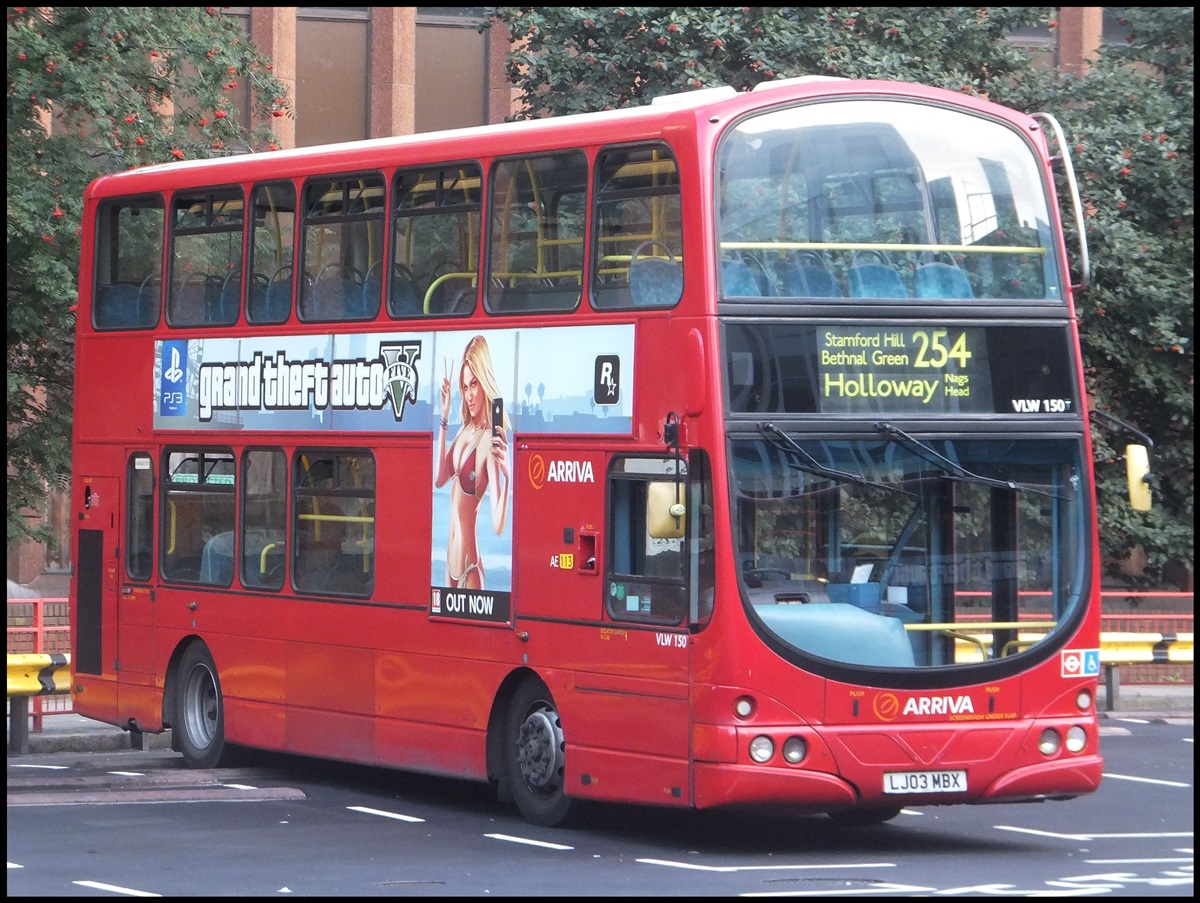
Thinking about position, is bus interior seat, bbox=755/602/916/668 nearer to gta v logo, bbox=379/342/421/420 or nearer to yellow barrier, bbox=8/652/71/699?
gta v logo, bbox=379/342/421/420

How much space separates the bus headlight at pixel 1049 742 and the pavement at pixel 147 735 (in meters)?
8.88

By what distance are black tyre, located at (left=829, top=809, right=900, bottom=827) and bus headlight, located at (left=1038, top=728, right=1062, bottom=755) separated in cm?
142

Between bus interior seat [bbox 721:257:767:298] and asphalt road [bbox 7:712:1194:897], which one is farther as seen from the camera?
bus interior seat [bbox 721:257:767:298]

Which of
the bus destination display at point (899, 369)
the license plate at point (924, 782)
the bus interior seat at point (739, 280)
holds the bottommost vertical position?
the license plate at point (924, 782)

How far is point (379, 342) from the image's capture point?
15.5 metres

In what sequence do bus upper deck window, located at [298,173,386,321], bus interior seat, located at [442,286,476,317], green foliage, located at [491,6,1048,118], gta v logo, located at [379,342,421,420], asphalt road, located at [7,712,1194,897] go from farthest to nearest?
green foliage, located at [491,6,1048,118]
bus upper deck window, located at [298,173,386,321]
gta v logo, located at [379,342,421,420]
bus interior seat, located at [442,286,476,317]
asphalt road, located at [7,712,1194,897]

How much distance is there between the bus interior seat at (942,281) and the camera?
13.2 m

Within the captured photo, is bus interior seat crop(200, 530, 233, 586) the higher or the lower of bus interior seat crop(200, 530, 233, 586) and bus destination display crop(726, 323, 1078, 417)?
the lower

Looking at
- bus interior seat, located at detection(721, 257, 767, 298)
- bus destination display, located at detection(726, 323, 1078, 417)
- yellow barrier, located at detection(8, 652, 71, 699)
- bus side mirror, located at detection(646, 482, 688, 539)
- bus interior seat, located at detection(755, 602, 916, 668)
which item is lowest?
yellow barrier, located at detection(8, 652, 71, 699)

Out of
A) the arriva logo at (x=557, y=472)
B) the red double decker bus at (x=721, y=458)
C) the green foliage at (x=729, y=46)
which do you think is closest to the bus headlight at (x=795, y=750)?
the red double decker bus at (x=721, y=458)

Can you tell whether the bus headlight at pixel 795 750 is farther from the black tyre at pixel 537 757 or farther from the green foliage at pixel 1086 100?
the green foliage at pixel 1086 100

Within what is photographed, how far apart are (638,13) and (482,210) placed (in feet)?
29.6

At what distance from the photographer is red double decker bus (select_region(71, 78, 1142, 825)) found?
1272 cm

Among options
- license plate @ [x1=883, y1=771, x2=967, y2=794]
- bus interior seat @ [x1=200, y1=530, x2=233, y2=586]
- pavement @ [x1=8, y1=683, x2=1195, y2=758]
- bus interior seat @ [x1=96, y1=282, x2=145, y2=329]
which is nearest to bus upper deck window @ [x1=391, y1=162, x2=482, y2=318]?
bus interior seat @ [x1=200, y1=530, x2=233, y2=586]
